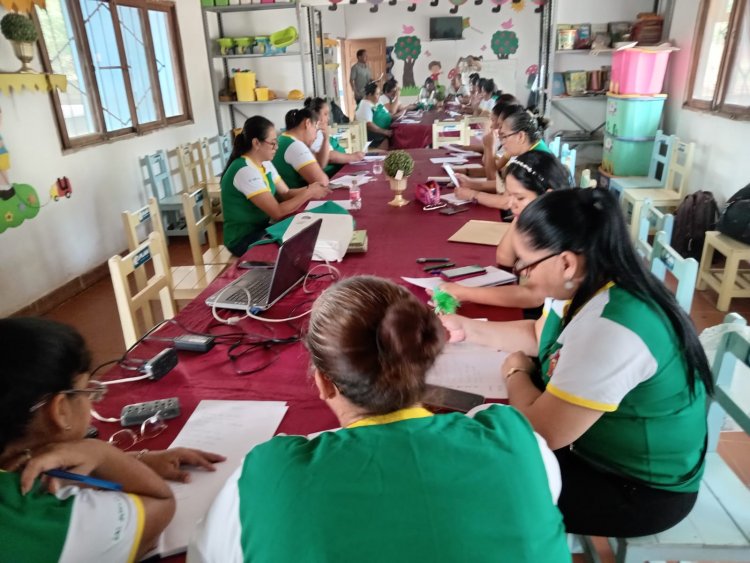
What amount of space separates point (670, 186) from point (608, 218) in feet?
12.2

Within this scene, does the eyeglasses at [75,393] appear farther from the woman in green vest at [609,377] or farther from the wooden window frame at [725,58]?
the wooden window frame at [725,58]

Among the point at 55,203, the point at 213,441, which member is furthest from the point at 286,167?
the point at 213,441

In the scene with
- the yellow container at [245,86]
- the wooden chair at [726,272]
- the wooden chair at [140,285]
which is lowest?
the wooden chair at [726,272]

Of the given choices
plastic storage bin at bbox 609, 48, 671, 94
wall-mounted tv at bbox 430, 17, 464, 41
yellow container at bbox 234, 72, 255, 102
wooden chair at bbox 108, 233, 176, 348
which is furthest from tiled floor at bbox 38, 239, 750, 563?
wall-mounted tv at bbox 430, 17, 464, 41

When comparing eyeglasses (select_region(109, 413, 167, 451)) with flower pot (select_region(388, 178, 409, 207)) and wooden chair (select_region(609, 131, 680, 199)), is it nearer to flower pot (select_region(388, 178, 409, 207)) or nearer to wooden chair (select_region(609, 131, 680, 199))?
flower pot (select_region(388, 178, 409, 207))

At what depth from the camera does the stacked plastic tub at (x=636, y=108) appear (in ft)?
15.5

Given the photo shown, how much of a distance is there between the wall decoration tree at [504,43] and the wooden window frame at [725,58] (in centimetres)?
402

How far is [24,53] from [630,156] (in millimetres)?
4717

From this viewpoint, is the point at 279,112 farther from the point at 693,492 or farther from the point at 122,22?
the point at 693,492

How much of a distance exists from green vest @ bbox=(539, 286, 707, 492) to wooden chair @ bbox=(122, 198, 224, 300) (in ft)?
5.37

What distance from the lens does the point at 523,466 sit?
0.67 meters

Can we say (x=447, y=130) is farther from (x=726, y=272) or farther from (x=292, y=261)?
A: (x=292, y=261)

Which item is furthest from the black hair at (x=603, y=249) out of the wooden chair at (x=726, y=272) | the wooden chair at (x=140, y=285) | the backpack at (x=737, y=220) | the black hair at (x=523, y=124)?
the backpack at (x=737, y=220)

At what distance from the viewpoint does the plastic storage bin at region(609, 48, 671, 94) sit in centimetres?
467
